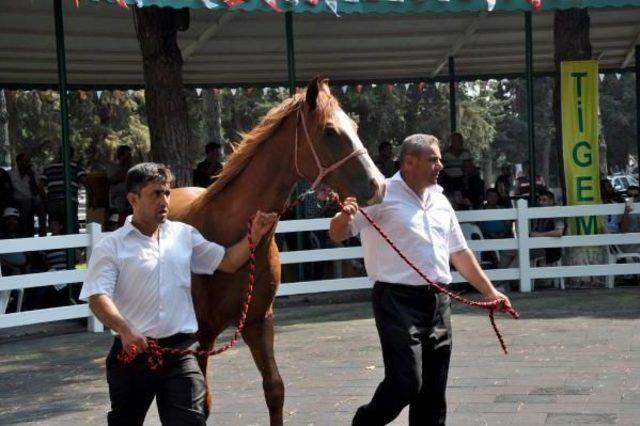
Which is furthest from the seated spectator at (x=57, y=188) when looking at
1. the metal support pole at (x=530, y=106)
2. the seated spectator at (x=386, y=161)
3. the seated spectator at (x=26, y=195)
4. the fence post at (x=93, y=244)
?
the metal support pole at (x=530, y=106)

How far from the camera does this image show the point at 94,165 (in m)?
37.4

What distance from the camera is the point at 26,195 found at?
58.0 ft

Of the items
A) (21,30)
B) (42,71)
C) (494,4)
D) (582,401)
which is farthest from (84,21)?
(582,401)

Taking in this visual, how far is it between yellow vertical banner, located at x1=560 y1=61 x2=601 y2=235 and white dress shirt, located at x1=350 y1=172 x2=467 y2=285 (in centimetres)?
A: 1015

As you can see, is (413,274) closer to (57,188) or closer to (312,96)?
(312,96)

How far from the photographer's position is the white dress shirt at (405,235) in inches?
255

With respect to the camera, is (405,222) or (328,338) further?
(328,338)

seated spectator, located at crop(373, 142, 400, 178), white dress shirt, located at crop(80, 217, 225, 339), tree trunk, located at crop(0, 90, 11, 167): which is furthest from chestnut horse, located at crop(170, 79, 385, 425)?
tree trunk, located at crop(0, 90, 11, 167)

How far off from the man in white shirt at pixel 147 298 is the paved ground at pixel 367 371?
8.31 ft

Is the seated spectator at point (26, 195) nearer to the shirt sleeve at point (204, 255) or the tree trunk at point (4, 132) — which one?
the shirt sleeve at point (204, 255)

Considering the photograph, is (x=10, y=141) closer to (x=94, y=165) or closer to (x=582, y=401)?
(x=94, y=165)

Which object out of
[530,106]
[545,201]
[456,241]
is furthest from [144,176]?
[545,201]

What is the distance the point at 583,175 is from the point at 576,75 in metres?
1.36

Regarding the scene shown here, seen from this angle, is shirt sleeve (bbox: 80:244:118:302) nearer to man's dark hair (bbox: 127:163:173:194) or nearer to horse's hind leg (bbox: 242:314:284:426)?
man's dark hair (bbox: 127:163:173:194)
